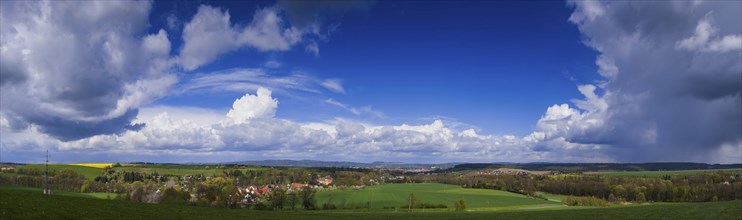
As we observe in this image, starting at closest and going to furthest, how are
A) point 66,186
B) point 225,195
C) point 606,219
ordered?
point 606,219 → point 225,195 → point 66,186

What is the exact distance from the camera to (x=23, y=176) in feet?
512

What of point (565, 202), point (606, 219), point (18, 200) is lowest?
point (565, 202)

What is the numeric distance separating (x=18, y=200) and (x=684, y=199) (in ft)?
467

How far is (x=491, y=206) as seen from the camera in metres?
111

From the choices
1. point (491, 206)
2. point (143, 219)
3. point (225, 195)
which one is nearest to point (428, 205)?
point (491, 206)

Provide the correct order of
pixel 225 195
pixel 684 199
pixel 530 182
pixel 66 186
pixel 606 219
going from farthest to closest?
pixel 530 182 < pixel 66 186 < pixel 684 199 < pixel 225 195 < pixel 606 219

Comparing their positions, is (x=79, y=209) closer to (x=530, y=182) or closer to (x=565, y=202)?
(x=565, y=202)

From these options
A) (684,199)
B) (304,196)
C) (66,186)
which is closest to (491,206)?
(304,196)

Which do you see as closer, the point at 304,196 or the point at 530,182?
the point at 304,196

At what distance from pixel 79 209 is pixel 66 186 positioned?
144m

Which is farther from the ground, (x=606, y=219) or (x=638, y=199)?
(x=606, y=219)

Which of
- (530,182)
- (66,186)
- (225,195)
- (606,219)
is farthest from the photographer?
(530,182)

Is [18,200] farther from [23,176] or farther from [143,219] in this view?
[23,176]

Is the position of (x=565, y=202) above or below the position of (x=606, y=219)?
below
